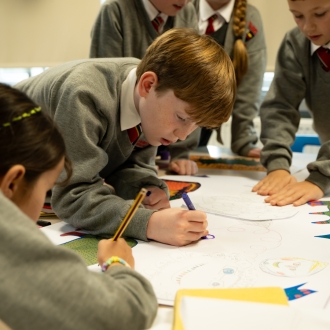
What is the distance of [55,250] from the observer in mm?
458

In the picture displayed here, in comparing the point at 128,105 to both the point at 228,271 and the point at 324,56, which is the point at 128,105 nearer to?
the point at 228,271

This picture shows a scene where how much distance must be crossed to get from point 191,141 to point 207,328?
113 cm

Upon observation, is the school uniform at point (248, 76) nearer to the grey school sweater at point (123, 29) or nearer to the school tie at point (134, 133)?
the grey school sweater at point (123, 29)

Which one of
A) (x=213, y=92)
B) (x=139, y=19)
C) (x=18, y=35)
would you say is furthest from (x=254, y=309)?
(x=18, y=35)

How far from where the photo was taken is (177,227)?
31.4 inches

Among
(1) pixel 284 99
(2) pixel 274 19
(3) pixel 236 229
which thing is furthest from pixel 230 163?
(2) pixel 274 19

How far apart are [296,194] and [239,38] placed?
0.75 meters

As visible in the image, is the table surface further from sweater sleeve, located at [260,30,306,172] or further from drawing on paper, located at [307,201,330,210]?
drawing on paper, located at [307,201,330,210]

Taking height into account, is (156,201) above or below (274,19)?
below

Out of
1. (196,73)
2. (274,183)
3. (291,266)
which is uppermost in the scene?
(196,73)

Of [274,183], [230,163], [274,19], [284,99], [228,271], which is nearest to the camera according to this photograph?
[228,271]

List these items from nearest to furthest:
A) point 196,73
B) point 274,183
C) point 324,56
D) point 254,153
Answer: point 196,73
point 274,183
point 324,56
point 254,153

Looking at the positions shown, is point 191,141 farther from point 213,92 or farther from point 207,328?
point 207,328

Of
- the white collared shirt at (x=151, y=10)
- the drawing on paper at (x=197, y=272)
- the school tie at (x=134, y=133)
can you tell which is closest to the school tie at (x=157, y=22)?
the white collared shirt at (x=151, y=10)
